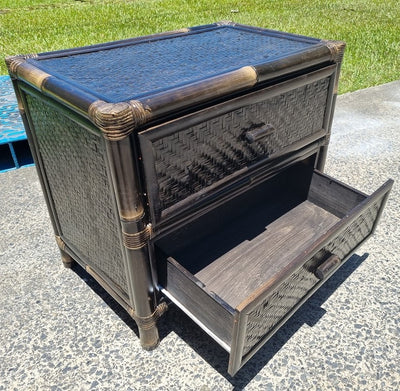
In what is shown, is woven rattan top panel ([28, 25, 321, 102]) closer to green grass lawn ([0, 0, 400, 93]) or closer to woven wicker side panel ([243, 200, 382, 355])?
woven wicker side panel ([243, 200, 382, 355])

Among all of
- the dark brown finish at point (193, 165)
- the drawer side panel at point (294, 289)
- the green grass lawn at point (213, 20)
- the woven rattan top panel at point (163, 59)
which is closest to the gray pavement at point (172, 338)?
the dark brown finish at point (193, 165)

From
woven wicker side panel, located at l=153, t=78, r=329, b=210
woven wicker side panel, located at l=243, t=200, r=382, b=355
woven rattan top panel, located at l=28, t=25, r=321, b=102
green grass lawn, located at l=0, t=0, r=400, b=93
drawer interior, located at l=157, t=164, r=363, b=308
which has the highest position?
woven rattan top panel, located at l=28, t=25, r=321, b=102

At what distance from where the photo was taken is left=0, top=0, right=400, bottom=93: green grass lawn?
178 inches

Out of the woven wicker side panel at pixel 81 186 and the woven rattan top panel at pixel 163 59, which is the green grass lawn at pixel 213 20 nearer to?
the woven rattan top panel at pixel 163 59

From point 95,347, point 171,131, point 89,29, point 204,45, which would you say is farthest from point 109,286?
point 89,29

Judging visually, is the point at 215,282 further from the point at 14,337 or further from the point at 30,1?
the point at 30,1

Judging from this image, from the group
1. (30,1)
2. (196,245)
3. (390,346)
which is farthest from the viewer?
(30,1)

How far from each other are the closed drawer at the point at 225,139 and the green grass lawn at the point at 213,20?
8.34 feet

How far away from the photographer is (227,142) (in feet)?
4.08

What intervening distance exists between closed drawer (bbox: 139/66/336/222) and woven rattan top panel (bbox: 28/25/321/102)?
0.36 feet

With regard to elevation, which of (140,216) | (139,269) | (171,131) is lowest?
(139,269)

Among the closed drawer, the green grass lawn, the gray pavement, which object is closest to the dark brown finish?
the closed drawer

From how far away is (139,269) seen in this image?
47.8 inches

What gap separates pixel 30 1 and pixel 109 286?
9079 millimetres
